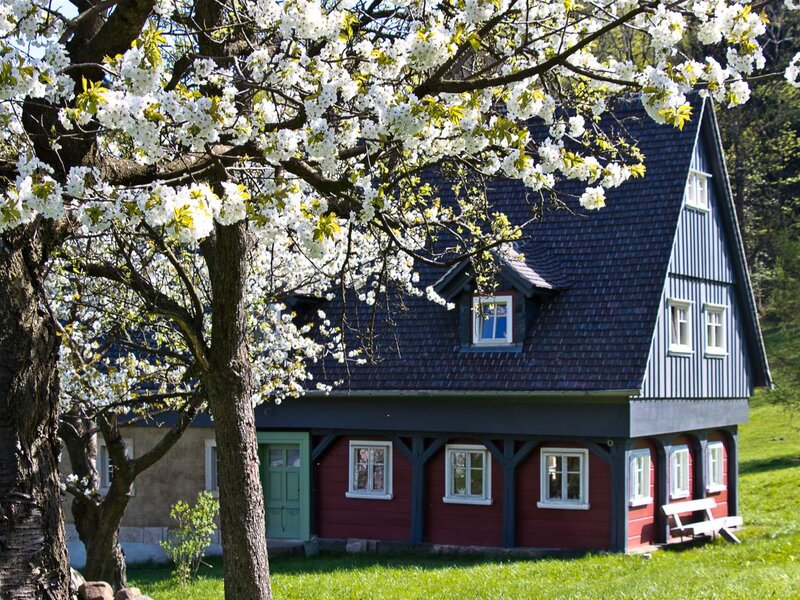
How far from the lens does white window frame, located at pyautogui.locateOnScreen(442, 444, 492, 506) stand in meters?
21.3

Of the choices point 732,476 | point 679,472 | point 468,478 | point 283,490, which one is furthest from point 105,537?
point 732,476

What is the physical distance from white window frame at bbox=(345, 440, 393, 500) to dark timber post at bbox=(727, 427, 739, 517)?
23.8 feet

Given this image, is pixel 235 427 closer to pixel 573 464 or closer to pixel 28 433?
pixel 28 433

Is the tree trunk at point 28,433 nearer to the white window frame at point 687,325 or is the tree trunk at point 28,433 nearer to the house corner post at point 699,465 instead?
the white window frame at point 687,325

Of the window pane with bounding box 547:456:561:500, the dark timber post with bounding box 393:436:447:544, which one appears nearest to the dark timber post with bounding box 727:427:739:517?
the window pane with bounding box 547:456:561:500

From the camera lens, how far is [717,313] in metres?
23.8

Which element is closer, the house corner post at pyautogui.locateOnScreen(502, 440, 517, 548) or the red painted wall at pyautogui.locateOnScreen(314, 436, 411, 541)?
the house corner post at pyautogui.locateOnScreen(502, 440, 517, 548)

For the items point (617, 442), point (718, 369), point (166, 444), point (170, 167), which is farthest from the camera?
point (718, 369)

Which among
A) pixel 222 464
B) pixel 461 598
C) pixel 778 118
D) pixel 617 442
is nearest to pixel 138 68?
pixel 222 464

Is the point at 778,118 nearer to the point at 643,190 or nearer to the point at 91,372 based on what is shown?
the point at 643,190

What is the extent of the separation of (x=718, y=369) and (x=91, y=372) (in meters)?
13.4

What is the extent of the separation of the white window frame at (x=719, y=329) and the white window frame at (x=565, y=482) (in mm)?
4061

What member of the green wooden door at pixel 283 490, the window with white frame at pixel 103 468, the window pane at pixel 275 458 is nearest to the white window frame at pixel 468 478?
the green wooden door at pixel 283 490

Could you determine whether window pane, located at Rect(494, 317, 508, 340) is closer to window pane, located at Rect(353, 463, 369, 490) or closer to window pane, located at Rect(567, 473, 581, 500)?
window pane, located at Rect(567, 473, 581, 500)
